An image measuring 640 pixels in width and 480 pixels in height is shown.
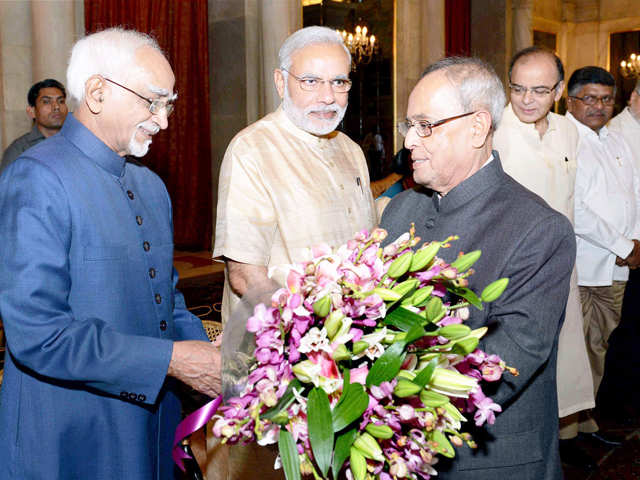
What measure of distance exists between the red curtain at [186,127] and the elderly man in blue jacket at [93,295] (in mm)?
6777

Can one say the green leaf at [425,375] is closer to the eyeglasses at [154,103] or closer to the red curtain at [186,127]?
the eyeglasses at [154,103]

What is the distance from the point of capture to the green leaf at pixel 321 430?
37.5 inches

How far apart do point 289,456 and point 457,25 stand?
12.1 meters

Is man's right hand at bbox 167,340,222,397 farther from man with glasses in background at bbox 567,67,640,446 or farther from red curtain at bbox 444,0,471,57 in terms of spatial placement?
red curtain at bbox 444,0,471,57

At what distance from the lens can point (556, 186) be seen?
3.29m

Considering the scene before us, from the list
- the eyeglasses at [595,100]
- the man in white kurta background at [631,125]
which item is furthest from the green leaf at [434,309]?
the man in white kurta background at [631,125]

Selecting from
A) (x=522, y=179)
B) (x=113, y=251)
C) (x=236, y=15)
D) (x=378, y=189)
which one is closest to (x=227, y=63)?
(x=236, y=15)

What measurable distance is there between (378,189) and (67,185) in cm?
271

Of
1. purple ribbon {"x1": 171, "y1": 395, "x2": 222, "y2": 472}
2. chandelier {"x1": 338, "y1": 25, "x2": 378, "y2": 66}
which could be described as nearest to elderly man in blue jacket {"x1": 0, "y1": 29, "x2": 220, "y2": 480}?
purple ribbon {"x1": 171, "y1": 395, "x2": 222, "y2": 472}

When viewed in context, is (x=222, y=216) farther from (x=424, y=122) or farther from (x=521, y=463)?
(x=521, y=463)

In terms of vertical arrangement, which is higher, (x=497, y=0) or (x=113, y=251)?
(x=497, y=0)

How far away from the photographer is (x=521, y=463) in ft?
5.05

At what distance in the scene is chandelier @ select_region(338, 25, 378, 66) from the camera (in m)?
10.4

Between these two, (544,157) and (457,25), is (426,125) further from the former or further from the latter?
(457,25)
